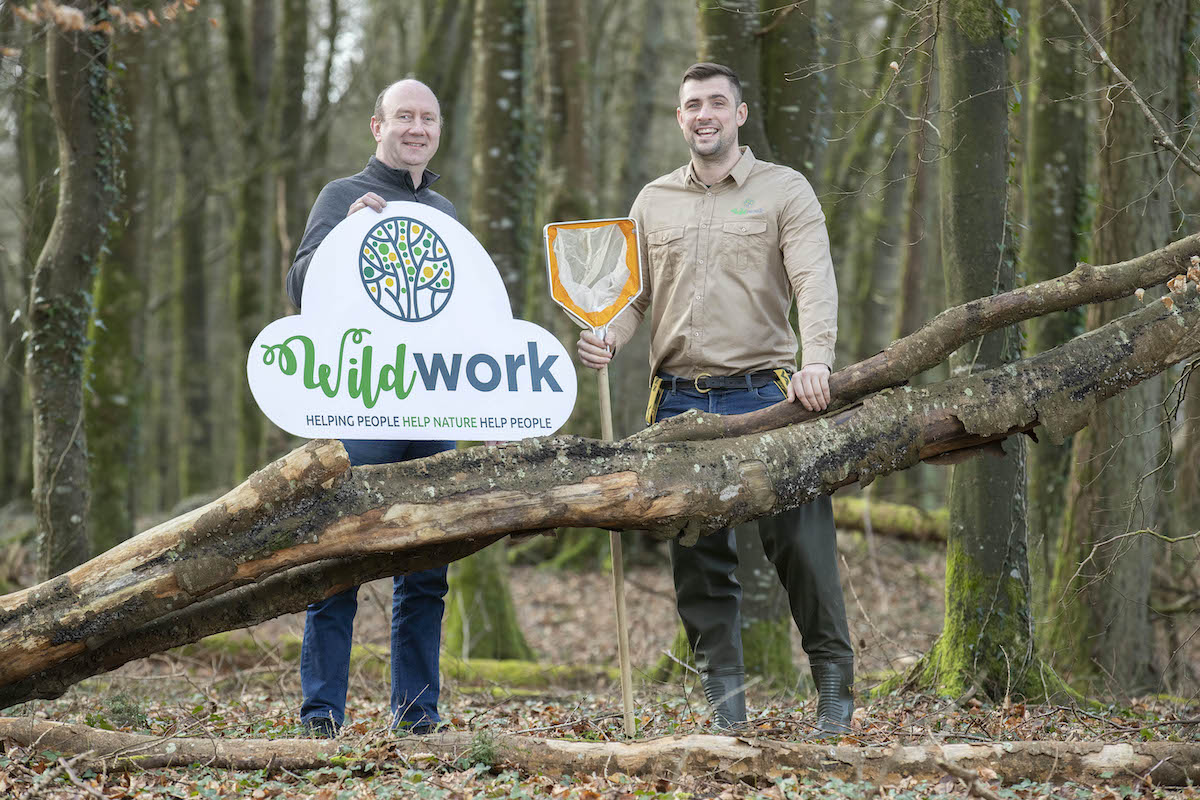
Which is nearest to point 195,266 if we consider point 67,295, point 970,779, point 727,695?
point 67,295

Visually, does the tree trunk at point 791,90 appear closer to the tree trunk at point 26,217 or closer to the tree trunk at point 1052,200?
the tree trunk at point 1052,200

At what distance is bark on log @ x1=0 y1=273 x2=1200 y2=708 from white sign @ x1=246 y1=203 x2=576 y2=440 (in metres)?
0.23

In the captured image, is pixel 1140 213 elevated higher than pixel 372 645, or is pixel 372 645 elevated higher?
pixel 1140 213

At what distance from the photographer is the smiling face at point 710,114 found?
4.36 metres

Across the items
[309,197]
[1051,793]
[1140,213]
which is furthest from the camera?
[309,197]

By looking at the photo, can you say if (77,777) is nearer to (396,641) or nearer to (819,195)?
(396,641)

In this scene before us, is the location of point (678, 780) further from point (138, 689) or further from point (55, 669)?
point (138, 689)

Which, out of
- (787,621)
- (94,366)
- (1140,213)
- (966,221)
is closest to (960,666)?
(787,621)

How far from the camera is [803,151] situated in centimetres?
644

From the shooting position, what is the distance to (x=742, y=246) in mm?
4438

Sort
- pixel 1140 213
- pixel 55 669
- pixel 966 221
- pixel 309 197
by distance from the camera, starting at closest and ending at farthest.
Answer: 1. pixel 55 669
2. pixel 966 221
3. pixel 1140 213
4. pixel 309 197

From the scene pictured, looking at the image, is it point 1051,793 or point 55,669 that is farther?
point 55,669

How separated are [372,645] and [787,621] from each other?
3319 millimetres

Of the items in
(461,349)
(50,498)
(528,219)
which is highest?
(528,219)
